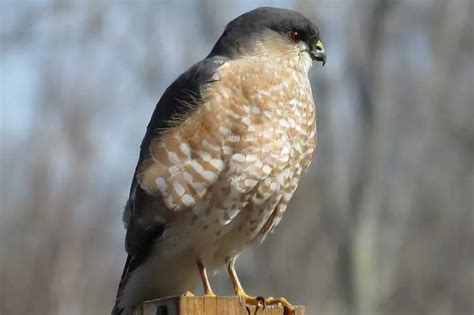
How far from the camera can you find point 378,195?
18.5 m

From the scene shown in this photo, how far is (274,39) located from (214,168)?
3.49ft

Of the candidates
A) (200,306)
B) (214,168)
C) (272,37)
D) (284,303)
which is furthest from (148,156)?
(200,306)

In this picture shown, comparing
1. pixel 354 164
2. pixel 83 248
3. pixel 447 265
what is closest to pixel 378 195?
pixel 354 164

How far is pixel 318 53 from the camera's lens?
679cm

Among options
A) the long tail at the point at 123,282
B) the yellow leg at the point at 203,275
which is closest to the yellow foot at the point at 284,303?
the yellow leg at the point at 203,275

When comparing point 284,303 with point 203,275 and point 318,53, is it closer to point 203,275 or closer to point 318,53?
point 203,275

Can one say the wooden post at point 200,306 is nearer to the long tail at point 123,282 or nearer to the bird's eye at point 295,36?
the long tail at point 123,282

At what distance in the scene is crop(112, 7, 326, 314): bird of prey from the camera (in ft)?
19.6

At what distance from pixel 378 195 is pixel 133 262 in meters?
12.4

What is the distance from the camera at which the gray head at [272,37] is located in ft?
21.7

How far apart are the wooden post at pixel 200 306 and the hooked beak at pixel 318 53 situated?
216 cm

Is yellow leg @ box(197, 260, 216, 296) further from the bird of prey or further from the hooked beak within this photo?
the hooked beak

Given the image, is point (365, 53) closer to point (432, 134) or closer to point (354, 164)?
point (354, 164)

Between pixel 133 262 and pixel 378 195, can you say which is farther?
pixel 378 195
